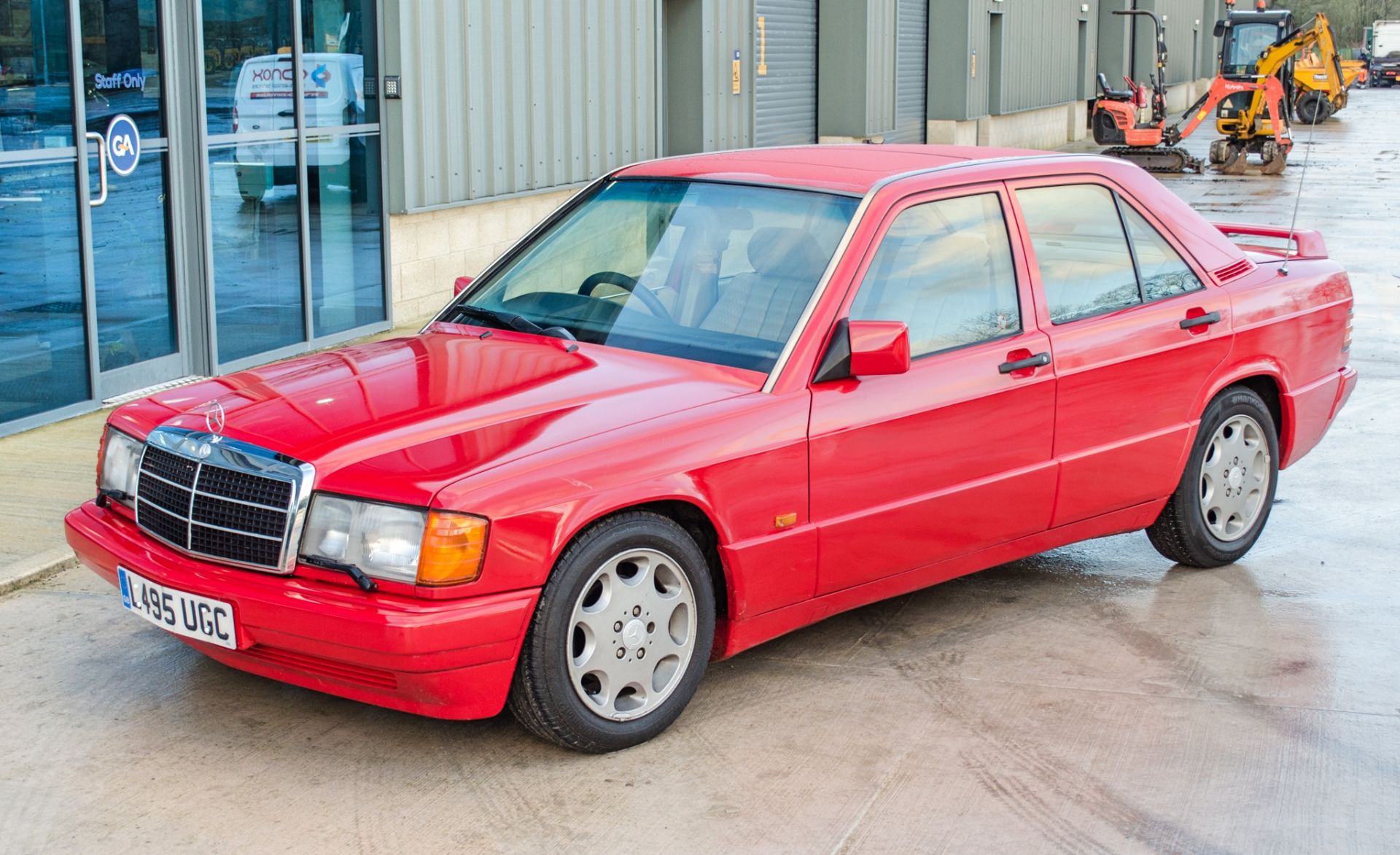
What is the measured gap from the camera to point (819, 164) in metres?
5.45

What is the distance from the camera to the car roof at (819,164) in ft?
17.2

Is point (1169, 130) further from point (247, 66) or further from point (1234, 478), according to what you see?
point (1234, 478)

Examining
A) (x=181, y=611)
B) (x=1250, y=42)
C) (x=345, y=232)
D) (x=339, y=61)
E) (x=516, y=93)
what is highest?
(x=1250, y=42)

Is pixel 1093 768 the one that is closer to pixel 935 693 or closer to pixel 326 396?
pixel 935 693

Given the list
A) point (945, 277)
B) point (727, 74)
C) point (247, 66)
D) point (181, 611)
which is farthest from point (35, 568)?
point (727, 74)

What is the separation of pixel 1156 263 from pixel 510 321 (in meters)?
2.43

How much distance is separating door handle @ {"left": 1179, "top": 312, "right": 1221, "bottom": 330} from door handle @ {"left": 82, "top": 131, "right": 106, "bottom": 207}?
5782mm

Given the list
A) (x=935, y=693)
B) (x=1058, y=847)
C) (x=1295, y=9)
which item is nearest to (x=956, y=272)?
(x=935, y=693)

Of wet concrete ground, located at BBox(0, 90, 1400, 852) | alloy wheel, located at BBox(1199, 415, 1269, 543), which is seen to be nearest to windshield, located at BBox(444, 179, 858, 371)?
wet concrete ground, located at BBox(0, 90, 1400, 852)

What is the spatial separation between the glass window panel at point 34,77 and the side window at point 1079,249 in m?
5.25

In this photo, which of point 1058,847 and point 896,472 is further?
point 896,472

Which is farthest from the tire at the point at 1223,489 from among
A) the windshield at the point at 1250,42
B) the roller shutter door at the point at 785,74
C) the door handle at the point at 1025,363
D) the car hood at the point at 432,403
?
the windshield at the point at 1250,42

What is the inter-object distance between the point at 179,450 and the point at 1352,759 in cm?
338

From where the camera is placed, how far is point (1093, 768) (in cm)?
439
